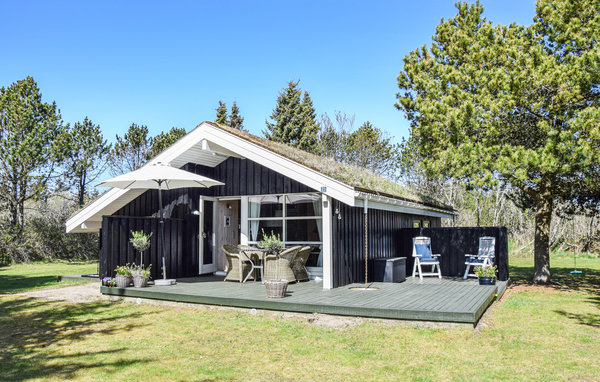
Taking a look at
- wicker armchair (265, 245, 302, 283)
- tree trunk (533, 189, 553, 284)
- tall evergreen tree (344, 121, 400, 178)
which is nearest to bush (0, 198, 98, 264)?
wicker armchair (265, 245, 302, 283)

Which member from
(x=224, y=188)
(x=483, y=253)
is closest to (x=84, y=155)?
(x=224, y=188)

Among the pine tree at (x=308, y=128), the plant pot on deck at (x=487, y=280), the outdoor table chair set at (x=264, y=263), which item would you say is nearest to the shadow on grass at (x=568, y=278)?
the plant pot on deck at (x=487, y=280)

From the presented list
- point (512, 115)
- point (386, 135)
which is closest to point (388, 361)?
point (512, 115)

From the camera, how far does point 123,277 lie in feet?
26.4

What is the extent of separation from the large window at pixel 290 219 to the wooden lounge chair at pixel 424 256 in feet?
8.59

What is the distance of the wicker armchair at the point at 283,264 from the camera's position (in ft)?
27.3

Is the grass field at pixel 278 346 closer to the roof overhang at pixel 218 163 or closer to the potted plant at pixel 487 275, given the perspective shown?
the potted plant at pixel 487 275

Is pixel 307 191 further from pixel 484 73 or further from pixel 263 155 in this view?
pixel 484 73

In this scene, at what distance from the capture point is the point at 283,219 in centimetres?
938

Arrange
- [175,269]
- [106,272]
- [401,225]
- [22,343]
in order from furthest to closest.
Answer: [401,225] < [175,269] < [106,272] < [22,343]

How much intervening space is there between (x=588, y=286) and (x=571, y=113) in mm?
4320

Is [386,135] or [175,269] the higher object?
[386,135]

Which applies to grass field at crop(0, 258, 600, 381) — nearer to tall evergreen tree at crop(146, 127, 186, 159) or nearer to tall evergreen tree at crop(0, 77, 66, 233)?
tall evergreen tree at crop(0, 77, 66, 233)

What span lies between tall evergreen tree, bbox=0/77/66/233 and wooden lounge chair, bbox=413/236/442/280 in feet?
53.0
